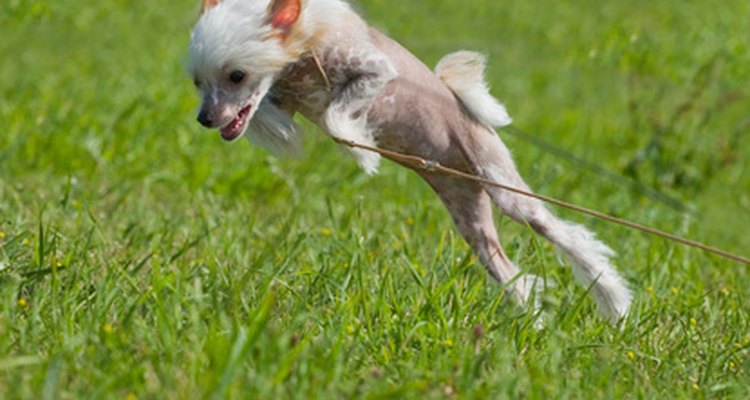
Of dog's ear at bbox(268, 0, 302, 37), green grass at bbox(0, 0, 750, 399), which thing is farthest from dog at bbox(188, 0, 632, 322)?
green grass at bbox(0, 0, 750, 399)

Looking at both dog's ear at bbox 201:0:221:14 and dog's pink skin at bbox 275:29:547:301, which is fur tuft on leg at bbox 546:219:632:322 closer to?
dog's pink skin at bbox 275:29:547:301

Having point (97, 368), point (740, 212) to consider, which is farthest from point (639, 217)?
point (97, 368)

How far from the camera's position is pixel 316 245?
5.01 m

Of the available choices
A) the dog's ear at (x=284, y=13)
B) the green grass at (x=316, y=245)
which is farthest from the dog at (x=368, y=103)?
the green grass at (x=316, y=245)

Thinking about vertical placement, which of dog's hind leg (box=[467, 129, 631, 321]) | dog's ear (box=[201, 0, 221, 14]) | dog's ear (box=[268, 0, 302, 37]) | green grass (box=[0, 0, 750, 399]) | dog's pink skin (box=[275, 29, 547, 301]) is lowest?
green grass (box=[0, 0, 750, 399])

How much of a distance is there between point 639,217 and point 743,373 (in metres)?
3.26

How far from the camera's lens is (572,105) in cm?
1021

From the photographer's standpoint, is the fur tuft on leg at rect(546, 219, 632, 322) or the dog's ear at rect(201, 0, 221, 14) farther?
the fur tuft on leg at rect(546, 219, 632, 322)

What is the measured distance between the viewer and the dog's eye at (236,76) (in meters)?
3.74

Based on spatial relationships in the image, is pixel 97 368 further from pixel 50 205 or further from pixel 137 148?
pixel 137 148

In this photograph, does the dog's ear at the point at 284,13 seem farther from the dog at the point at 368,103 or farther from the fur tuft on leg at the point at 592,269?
the fur tuft on leg at the point at 592,269

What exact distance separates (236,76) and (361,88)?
0.40 meters

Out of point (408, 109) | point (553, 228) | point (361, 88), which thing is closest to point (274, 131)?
point (361, 88)

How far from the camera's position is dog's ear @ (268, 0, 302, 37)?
378 cm
